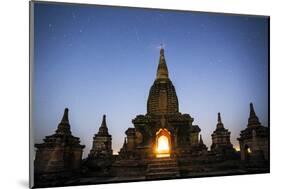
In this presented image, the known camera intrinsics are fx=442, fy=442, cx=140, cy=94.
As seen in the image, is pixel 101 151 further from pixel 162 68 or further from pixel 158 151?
pixel 162 68

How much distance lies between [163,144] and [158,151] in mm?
89

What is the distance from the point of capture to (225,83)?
474cm

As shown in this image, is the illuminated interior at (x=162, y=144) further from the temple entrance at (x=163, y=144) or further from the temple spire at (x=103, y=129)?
the temple spire at (x=103, y=129)

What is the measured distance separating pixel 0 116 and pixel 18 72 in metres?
0.44

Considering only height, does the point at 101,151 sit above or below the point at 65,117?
below

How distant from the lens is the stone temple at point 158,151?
425 cm

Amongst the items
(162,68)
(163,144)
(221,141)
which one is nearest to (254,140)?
(221,141)

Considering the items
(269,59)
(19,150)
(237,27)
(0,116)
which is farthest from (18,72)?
(269,59)

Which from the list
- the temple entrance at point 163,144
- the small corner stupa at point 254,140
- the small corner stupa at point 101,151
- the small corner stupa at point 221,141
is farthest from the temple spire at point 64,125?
the small corner stupa at point 254,140

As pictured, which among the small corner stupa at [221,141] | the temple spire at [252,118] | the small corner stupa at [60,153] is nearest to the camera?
the small corner stupa at [60,153]

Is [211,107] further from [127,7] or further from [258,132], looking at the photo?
[127,7]

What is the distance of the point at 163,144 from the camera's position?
181 inches

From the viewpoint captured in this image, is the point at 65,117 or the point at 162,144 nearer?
the point at 65,117

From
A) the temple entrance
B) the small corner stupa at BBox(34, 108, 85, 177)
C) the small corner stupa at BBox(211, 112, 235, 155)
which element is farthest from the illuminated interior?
the small corner stupa at BBox(34, 108, 85, 177)
